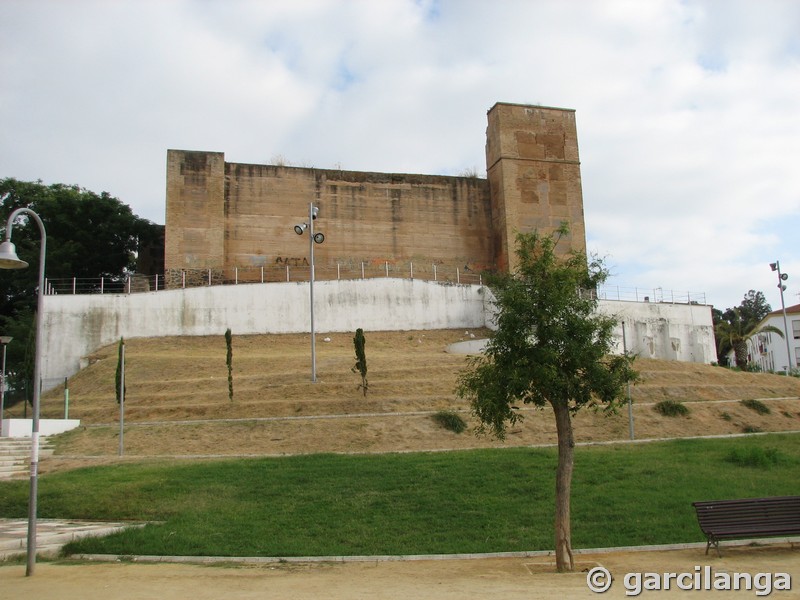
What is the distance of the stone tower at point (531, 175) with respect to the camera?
3912cm

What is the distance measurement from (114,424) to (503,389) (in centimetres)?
1378

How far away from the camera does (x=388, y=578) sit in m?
8.47

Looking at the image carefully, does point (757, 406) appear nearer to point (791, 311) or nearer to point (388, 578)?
point (388, 578)

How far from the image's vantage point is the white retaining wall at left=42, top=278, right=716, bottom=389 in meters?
28.1

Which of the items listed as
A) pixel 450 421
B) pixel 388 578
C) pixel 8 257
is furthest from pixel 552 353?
pixel 450 421

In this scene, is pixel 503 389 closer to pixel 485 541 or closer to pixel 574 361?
pixel 574 361

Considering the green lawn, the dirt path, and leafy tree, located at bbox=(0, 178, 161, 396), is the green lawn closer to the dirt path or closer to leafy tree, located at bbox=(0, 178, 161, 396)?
the dirt path

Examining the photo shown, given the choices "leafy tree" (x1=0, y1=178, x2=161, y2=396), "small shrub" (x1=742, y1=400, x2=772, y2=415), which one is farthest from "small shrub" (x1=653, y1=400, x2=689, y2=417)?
"leafy tree" (x1=0, y1=178, x2=161, y2=396)

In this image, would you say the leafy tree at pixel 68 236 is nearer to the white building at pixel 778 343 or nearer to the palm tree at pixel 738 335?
the palm tree at pixel 738 335

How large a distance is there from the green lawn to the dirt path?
2.30 feet

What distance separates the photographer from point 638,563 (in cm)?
908

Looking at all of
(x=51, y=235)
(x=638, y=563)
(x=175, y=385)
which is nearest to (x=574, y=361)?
(x=638, y=563)

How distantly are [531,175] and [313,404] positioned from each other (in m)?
23.9

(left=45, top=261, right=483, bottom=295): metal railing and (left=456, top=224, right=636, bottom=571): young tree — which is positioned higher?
(left=45, top=261, right=483, bottom=295): metal railing
